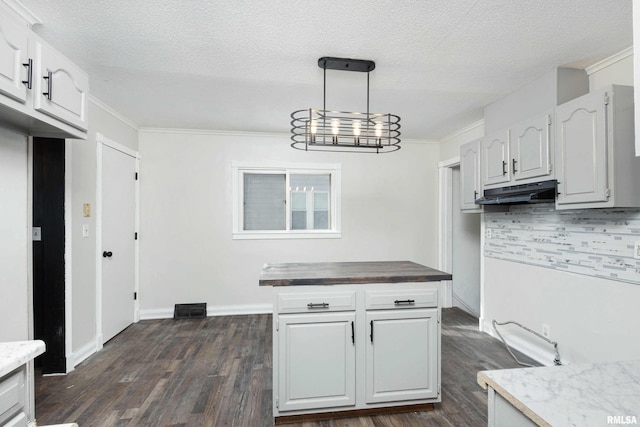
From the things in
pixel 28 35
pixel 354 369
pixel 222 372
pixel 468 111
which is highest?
pixel 468 111

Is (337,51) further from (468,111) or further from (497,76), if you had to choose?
(468,111)

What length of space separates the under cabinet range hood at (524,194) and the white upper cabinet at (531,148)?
0.07 metres

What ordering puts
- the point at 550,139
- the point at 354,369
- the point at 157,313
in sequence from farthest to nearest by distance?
the point at 157,313 → the point at 550,139 → the point at 354,369

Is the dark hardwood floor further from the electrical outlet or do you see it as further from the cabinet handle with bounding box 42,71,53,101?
the cabinet handle with bounding box 42,71,53,101

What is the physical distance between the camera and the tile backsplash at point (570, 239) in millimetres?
2092

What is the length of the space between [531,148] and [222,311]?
12.5ft

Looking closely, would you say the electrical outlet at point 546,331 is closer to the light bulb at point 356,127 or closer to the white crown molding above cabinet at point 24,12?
the light bulb at point 356,127

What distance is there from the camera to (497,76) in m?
2.57

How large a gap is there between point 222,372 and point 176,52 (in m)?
2.52

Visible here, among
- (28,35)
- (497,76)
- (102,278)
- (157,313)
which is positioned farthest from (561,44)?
(157,313)

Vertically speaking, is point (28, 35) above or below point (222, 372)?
above

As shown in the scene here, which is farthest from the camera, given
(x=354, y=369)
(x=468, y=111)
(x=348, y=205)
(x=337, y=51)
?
(x=348, y=205)

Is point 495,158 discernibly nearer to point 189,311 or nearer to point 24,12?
point 24,12

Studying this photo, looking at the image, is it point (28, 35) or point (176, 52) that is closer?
point (28, 35)
